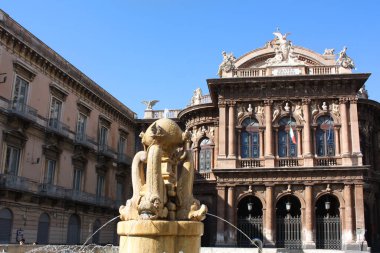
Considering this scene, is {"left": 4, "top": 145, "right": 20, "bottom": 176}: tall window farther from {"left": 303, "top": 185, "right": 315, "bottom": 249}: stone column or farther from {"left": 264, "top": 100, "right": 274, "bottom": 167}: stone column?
{"left": 303, "top": 185, "right": 315, "bottom": 249}: stone column

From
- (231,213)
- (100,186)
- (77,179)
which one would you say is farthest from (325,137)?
(77,179)

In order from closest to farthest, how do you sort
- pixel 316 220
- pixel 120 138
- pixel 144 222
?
1. pixel 144 222
2. pixel 316 220
3. pixel 120 138

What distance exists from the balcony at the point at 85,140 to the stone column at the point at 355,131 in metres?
16.1

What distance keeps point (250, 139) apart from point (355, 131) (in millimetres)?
6113

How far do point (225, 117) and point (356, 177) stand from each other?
8.34m

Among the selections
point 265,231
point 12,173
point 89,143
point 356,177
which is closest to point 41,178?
point 12,173

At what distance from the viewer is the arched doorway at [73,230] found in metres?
26.9

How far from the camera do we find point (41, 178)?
2441cm

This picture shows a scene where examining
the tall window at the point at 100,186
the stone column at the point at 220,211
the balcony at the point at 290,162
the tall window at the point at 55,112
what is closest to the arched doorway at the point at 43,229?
the tall window at the point at 55,112

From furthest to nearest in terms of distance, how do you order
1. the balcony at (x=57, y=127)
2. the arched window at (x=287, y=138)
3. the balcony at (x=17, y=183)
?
1. the arched window at (x=287, y=138)
2. the balcony at (x=57, y=127)
3. the balcony at (x=17, y=183)

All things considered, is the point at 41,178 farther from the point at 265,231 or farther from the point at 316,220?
the point at 316,220

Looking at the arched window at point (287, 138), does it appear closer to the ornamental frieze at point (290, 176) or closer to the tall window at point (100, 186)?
the ornamental frieze at point (290, 176)

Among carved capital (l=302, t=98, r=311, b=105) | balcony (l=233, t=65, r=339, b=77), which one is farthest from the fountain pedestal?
balcony (l=233, t=65, r=339, b=77)

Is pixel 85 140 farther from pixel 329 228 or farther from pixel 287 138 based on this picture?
pixel 329 228
